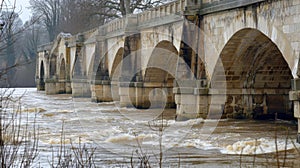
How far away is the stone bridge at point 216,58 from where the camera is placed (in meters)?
16.2

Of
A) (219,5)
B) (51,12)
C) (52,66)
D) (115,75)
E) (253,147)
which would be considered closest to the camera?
(253,147)

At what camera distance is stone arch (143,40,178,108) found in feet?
93.5

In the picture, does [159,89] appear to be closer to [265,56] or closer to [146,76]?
[146,76]

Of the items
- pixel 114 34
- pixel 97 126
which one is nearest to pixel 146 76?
pixel 114 34

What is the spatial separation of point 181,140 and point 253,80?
5702 mm

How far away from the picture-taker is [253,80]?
20938 mm

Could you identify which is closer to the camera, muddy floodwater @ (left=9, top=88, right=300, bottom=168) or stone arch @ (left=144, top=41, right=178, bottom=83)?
muddy floodwater @ (left=9, top=88, right=300, bottom=168)

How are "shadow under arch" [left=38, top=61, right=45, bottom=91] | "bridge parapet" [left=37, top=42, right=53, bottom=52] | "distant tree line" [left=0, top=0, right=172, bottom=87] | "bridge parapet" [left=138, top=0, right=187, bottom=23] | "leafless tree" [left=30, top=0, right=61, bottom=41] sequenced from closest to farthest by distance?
Answer: "bridge parapet" [left=138, top=0, right=187, bottom=23] < "distant tree line" [left=0, top=0, right=172, bottom=87] < "bridge parapet" [left=37, top=42, right=53, bottom=52] < "shadow under arch" [left=38, top=61, right=45, bottom=91] < "leafless tree" [left=30, top=0, right=61, bottom=41]

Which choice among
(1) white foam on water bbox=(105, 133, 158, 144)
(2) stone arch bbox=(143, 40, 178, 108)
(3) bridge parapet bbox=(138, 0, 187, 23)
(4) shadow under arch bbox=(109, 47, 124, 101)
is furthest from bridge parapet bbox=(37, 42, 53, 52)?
(1) white foam on water bbox=(105, 133, 158, 144)

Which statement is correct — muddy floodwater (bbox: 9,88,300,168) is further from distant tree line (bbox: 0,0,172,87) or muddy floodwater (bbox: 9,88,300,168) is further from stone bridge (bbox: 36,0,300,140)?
distant tree line (bbox: 0,0,172,87)

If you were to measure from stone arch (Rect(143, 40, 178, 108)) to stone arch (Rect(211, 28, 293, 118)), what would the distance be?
757 centimetres

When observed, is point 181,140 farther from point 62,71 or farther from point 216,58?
point 62,71

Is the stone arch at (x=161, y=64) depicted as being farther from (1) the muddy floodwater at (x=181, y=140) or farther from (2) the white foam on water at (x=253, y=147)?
(2) the white foam on water at (x=253, y=147)

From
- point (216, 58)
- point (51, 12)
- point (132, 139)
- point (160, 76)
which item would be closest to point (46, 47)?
point (51, 12)
